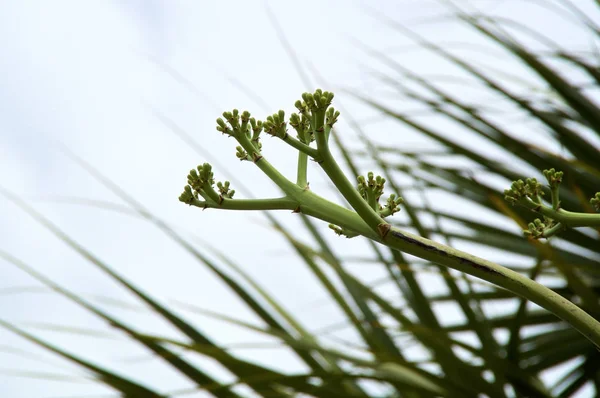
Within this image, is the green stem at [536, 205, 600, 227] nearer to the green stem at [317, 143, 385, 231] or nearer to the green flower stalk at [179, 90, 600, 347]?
the green flower stalk at [179, 90, 600, 347]

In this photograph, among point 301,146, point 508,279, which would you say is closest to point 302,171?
point 301,146

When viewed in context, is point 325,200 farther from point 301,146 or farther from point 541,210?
point 541,210

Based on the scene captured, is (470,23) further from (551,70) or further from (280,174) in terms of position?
(280,174)

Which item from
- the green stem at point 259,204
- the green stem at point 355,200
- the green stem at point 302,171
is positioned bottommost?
the green stem at point 355,200

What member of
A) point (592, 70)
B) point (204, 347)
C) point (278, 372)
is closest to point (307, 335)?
point (278, 372)

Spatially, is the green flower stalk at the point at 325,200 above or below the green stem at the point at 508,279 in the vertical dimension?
above

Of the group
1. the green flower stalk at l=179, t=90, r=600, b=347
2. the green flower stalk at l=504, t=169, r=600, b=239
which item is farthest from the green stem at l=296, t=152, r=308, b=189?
the green flower stalk at l=504, t=169, r=600, b=239

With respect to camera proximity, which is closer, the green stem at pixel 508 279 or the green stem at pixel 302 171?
the green stem at pixel 508 279

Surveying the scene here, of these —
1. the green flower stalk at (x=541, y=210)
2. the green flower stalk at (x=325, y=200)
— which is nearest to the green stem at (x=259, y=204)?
the green flower stalk at (x=325, y=200)

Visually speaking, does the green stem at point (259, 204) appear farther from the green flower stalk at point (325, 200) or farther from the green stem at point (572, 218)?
the green stem at point (572, 218)
